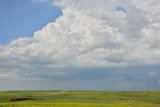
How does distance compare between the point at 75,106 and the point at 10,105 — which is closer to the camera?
the point at 75,106

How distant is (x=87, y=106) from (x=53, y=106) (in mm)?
7880

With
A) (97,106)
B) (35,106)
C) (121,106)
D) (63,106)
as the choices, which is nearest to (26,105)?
(35,106)

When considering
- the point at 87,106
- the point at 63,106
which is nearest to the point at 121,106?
the point at 87,106

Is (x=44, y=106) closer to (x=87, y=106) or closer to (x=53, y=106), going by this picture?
(x=53, y=106)

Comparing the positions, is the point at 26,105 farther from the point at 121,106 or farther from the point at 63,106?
the point at 121,106

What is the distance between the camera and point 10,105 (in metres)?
91.1

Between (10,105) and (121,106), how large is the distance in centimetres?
2714

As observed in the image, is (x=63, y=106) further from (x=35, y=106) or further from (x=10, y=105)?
(x=10, y=105)

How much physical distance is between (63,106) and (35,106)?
20.6 ft

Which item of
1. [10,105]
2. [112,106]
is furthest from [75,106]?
[10,105]

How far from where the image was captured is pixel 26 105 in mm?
86500

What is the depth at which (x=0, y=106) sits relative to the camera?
287 ft

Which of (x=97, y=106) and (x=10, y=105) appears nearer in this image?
(x=97, y=106)

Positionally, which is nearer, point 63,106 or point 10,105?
point 63,106
